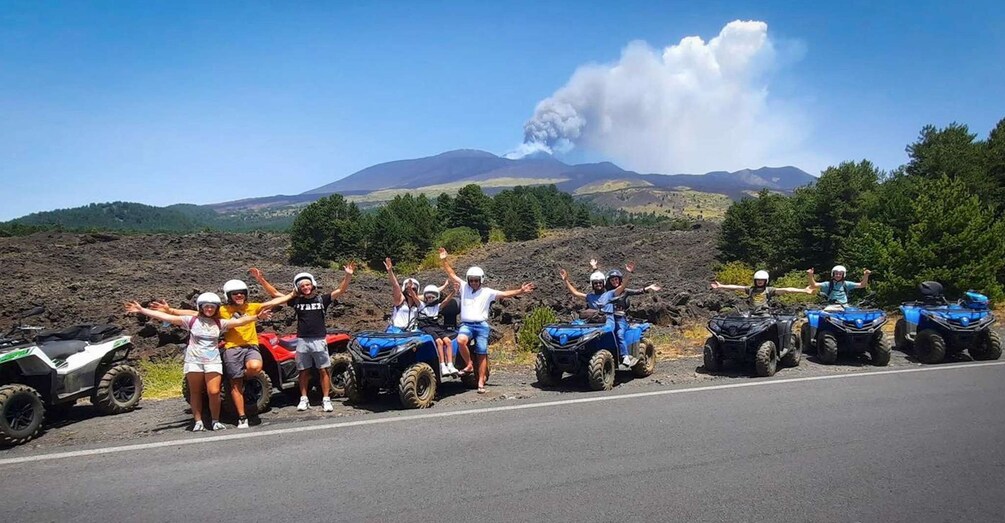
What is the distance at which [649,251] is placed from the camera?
53.5 meters

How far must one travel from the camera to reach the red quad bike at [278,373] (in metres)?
7.93

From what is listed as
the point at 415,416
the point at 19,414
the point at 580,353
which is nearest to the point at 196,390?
the point at 19,414

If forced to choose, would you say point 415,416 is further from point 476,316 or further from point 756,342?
point 756,342

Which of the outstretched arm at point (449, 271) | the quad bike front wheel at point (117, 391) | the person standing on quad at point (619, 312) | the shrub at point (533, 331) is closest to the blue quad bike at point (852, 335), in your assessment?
the person standing on quad at point (619, 312)

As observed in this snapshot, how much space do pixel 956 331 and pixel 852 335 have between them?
1.99m

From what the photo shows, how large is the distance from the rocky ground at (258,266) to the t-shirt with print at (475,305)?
9.64 m

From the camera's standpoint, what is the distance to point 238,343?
298 inches

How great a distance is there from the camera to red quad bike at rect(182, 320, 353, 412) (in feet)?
26.0

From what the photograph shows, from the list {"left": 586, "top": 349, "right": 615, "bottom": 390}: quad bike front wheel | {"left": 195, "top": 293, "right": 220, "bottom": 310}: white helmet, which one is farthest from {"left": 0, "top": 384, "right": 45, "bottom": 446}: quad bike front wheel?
{"left": 586, "top": 349, "right": 615, "bottom": 390}: quad bike front wheel

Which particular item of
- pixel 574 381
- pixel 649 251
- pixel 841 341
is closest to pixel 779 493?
pixel 574 381

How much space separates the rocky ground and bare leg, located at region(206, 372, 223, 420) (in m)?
9.30

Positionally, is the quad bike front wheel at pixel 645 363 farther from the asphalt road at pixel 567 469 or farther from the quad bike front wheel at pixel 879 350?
the quad bike front wheel at pixel 879 350

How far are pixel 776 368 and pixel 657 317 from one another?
919 cm

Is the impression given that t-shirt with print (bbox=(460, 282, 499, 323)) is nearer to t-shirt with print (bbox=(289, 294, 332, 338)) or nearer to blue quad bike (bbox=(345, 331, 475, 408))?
blue quad bike (bbox=(345, 331, 475, 408))
